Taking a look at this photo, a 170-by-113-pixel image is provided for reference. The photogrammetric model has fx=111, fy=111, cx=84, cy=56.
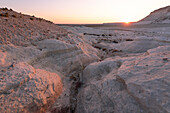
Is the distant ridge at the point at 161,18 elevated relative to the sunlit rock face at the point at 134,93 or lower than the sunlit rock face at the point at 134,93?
elevated

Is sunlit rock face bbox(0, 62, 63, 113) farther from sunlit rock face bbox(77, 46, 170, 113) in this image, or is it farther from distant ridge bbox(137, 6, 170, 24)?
distant ridge bbox(137, 6, 170, 24)

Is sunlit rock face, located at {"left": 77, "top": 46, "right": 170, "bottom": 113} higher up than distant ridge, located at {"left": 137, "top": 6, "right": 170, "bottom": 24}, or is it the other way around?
distant ridge, located at {"left": 137, "top": 6, "right": 170, "bottom": 24}

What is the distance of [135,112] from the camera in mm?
2484

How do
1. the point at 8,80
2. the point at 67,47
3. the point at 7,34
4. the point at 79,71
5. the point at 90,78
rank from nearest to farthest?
the point at 8,80, the point at 90,78, the point at 7,34, the point at 79,71, the point at 67,47

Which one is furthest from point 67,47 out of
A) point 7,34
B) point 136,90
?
point 136,90

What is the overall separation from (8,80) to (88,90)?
2644mm

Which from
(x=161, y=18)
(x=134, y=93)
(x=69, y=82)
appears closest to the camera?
(x=134, y=93)

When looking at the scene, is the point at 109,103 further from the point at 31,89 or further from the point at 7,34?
the point at 7,34

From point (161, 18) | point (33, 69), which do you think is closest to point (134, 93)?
point (33, 69)

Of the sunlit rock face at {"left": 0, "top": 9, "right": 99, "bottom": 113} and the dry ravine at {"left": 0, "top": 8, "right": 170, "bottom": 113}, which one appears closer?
the dry ravine at {"left": 0, "top": 8, "right": 170, "bottom": 113}

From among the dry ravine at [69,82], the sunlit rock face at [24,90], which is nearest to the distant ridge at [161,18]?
the dry ravine at [69,82]

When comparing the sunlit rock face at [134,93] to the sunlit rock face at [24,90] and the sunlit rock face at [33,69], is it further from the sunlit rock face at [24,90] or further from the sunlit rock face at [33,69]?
the sunlit rock face at [24,90]

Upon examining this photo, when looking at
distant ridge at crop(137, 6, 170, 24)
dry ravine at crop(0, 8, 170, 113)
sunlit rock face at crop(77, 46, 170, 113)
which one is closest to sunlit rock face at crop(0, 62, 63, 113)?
dry ravine at crop(0, 8, 170, 113)

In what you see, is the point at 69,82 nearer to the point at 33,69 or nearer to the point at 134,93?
the point at 33,69
